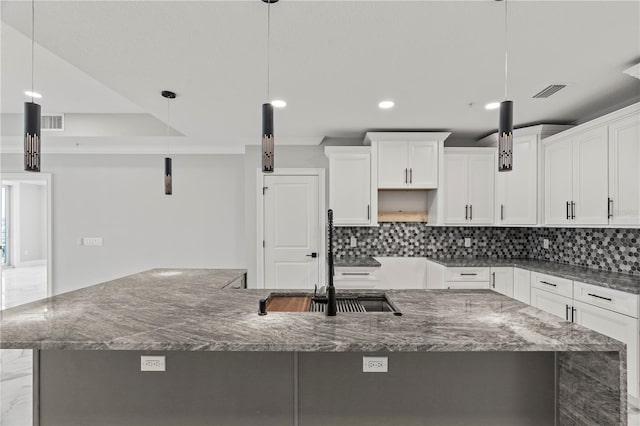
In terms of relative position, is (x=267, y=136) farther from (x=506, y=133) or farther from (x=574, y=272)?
(x=574, y=272)

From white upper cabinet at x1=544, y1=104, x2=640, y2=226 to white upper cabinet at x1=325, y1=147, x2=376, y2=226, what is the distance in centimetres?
194

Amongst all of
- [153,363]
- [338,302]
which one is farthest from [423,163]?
[153,363]

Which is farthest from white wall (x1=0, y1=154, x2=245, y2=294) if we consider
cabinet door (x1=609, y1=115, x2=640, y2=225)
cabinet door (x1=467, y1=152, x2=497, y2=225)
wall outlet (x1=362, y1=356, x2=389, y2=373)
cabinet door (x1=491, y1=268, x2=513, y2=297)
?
cabinet door (x1=609, y1=115, x2=640, y2=225)

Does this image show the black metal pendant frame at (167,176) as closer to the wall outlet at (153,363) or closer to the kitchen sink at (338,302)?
the kitchen sink at (338,302)

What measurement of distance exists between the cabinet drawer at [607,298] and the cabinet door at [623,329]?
0.13 ft

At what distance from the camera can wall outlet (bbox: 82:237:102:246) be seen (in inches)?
204

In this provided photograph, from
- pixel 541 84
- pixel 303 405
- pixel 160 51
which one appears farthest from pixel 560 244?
pixel 160 51

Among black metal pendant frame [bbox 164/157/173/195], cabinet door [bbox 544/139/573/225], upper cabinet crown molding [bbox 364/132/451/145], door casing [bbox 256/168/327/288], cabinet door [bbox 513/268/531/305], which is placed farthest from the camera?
door casing [bbox 256/168/327/288]

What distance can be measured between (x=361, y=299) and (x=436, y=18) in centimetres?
169

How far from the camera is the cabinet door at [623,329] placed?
240cm

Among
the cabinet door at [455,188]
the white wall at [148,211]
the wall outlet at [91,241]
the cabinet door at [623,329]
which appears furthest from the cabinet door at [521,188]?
the wall outlet at [91,241]

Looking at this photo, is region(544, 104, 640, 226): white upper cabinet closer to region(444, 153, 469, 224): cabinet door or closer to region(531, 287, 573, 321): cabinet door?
region(531, 287, 573, 321): cabinet door

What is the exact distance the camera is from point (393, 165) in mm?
4074

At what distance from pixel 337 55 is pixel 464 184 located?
105 inches
